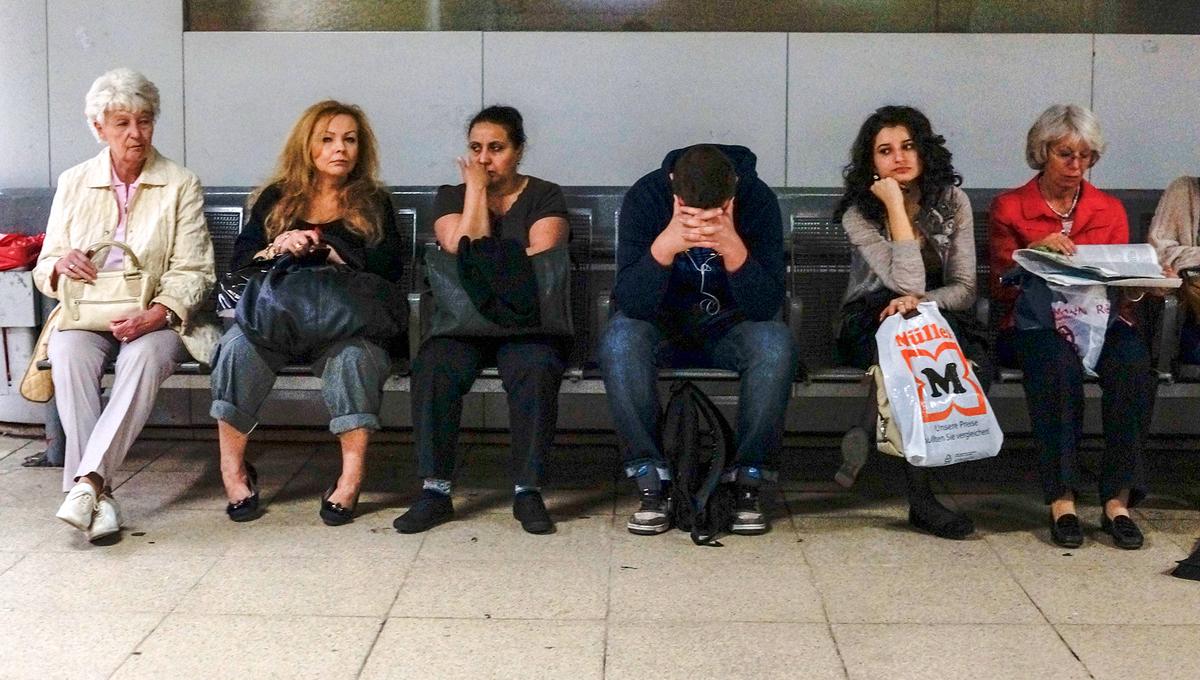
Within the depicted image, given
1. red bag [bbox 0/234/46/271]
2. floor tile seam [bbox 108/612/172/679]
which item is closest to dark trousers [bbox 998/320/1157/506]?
floor tile seam [bbox 108/612/172/679]

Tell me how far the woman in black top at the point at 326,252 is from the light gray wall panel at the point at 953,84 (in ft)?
6.40

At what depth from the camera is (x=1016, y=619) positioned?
13.4ft

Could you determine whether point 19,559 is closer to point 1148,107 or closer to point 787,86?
point 787,86

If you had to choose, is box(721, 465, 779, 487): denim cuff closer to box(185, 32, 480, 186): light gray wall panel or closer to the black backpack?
the black backpack

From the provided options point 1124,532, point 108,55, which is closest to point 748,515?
point 1124,532

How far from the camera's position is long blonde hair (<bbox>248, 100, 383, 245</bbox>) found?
17.4 ft

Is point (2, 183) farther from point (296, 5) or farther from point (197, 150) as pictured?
point (296, 5)

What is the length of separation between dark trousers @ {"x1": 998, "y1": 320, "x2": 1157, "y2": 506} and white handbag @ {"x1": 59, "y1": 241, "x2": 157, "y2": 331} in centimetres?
310

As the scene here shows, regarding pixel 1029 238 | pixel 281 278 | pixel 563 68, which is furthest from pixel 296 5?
pixel 1029 238

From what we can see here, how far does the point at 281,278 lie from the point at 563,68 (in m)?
1.81

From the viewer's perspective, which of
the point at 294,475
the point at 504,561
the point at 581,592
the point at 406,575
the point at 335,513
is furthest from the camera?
the point at 294,475

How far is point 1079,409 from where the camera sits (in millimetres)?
4926

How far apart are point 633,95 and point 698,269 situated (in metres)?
1.47

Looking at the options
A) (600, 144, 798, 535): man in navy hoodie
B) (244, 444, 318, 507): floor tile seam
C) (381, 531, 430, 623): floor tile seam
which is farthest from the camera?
(244, 444, 318, 507): floor tile seam
